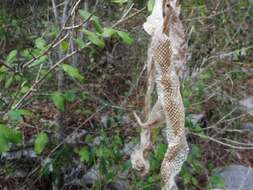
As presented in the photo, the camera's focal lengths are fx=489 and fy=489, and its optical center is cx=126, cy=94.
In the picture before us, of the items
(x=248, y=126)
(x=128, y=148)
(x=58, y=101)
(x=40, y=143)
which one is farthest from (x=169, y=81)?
(x=248, y=126)

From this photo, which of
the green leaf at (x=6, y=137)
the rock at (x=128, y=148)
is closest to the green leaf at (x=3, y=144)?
the green leaf at (x=6, y=137)

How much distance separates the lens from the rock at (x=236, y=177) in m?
3.18

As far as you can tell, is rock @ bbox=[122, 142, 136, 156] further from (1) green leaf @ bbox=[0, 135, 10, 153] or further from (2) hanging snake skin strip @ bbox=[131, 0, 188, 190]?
(2) hanging snake skin strip @ bbox=[131, 0, 188, 190]

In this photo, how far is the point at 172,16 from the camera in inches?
51.9

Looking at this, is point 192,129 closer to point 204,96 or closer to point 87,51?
point 204,96

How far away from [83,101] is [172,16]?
166 cm

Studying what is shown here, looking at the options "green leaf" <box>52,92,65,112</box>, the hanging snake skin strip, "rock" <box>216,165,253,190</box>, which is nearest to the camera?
the hanging snake skin strip

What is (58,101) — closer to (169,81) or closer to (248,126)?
(169,81)

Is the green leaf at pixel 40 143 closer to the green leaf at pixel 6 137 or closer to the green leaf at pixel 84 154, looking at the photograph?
the green leaf at pixel 84 154

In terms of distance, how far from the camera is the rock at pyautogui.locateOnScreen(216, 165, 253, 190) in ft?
10.4

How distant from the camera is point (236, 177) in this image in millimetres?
3303

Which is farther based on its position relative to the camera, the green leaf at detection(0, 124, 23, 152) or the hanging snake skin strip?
the green leaf at detection(0, 124, 23, 152)

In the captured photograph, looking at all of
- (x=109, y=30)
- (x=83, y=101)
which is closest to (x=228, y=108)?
(x=83, y=101)

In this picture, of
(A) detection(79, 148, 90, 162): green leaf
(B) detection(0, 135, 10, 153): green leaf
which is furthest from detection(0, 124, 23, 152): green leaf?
(A) detection(79, 148, 90, 162): green leaf
